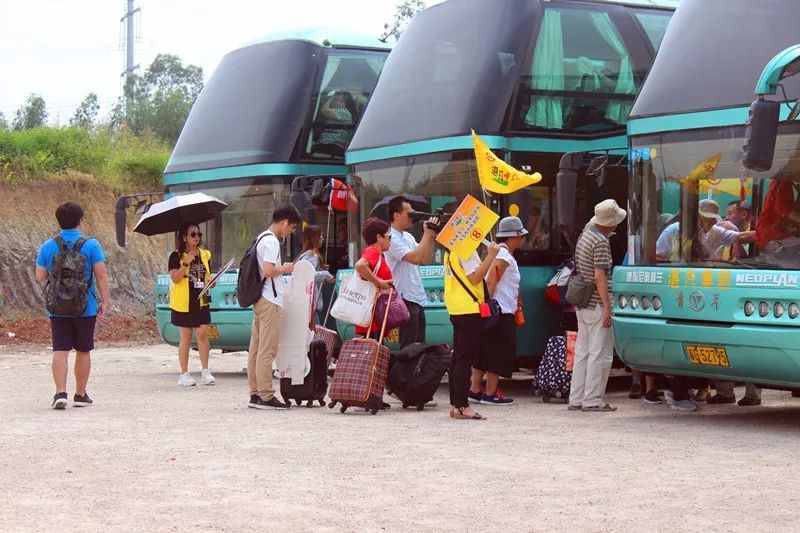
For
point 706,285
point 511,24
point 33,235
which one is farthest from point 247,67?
point 33,235

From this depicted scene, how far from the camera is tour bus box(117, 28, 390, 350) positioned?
53.6 feet

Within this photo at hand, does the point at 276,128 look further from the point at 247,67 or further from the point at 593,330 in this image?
the point at 593,330

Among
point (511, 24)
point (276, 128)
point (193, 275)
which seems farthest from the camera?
point (276, 128)

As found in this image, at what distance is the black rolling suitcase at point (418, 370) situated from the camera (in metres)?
12.3

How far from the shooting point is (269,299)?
12312 millimetres

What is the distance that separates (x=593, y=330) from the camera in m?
12.3

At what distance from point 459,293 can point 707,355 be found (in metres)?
1.90

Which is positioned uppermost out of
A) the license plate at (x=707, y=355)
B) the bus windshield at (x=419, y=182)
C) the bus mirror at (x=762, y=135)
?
the bus mirror at (x=762, y=135)

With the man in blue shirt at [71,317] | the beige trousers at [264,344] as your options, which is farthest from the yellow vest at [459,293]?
the man in blue shirt at [71,317]

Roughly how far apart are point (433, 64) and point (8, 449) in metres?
6.11

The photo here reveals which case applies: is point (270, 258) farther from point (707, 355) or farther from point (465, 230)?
point (707, 355)

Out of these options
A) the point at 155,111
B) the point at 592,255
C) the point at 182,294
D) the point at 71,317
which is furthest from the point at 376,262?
the point at 155,111

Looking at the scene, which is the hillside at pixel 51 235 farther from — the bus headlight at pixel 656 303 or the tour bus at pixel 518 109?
the bus headlight at pixel 656 303

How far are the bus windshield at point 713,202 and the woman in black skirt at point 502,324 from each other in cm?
140
